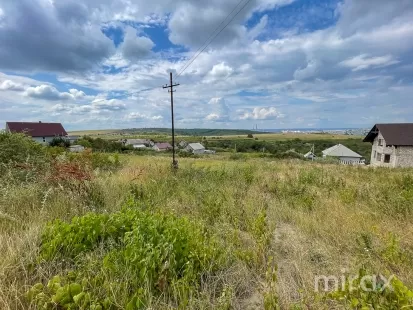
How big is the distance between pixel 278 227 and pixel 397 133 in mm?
39522

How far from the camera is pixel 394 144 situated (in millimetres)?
31766

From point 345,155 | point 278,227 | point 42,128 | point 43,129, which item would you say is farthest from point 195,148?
point 278,227

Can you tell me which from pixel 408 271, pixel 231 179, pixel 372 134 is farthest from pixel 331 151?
pixel 408 271

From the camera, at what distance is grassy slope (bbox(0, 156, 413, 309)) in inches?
89.0

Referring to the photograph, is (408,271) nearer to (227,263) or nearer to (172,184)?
(227,263)

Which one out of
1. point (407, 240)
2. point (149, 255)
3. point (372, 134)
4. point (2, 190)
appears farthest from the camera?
point (372, 134)

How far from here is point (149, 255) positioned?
2.12 m

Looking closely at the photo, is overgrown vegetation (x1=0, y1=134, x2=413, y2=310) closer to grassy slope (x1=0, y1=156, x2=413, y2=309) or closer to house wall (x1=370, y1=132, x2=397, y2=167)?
grassy slope (x1=0, y1=156, x2=413, y2=309)

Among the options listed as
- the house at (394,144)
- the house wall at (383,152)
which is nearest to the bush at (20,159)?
the house at (394,144)

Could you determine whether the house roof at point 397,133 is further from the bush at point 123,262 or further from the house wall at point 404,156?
the bush at point 123,262

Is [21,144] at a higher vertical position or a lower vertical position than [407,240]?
higher

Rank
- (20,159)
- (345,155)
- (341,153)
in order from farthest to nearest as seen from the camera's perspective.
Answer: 1. (341,153)
2. (345,155)
3. (20,159)

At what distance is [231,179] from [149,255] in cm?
577

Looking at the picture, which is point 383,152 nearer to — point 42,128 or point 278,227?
point 278,227
